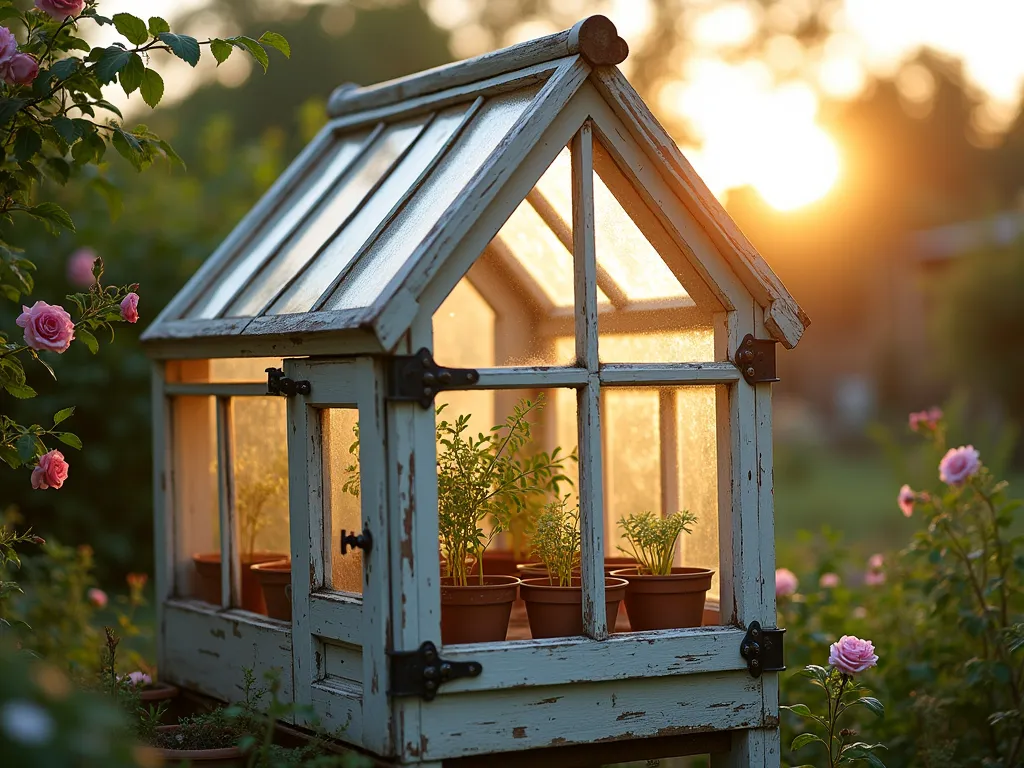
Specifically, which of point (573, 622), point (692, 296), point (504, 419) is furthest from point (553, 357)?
point (504, 419)

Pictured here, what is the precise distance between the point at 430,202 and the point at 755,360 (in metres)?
1.01

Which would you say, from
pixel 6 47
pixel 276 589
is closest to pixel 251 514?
pixel 276 589

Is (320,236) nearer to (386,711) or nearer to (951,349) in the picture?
(386,711)

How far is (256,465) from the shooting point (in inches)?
180

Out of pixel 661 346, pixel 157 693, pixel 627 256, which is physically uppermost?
pixel 627 256

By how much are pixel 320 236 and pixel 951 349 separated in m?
18.8

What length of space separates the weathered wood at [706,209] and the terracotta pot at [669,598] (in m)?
0.73

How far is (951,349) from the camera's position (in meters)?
21.2

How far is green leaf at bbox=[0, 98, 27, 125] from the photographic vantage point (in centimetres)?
356

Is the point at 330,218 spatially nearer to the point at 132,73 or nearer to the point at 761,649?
the point at 132,73

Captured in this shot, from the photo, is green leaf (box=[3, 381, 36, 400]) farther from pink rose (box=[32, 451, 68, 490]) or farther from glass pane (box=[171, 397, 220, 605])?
glass pane (box=[171, 397, 220, 605])

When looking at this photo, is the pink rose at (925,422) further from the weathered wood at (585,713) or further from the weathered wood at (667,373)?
the weathered wood at (585,713)

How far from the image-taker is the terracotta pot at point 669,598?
3686 mm

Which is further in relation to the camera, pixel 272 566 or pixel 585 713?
pixel 272 566
